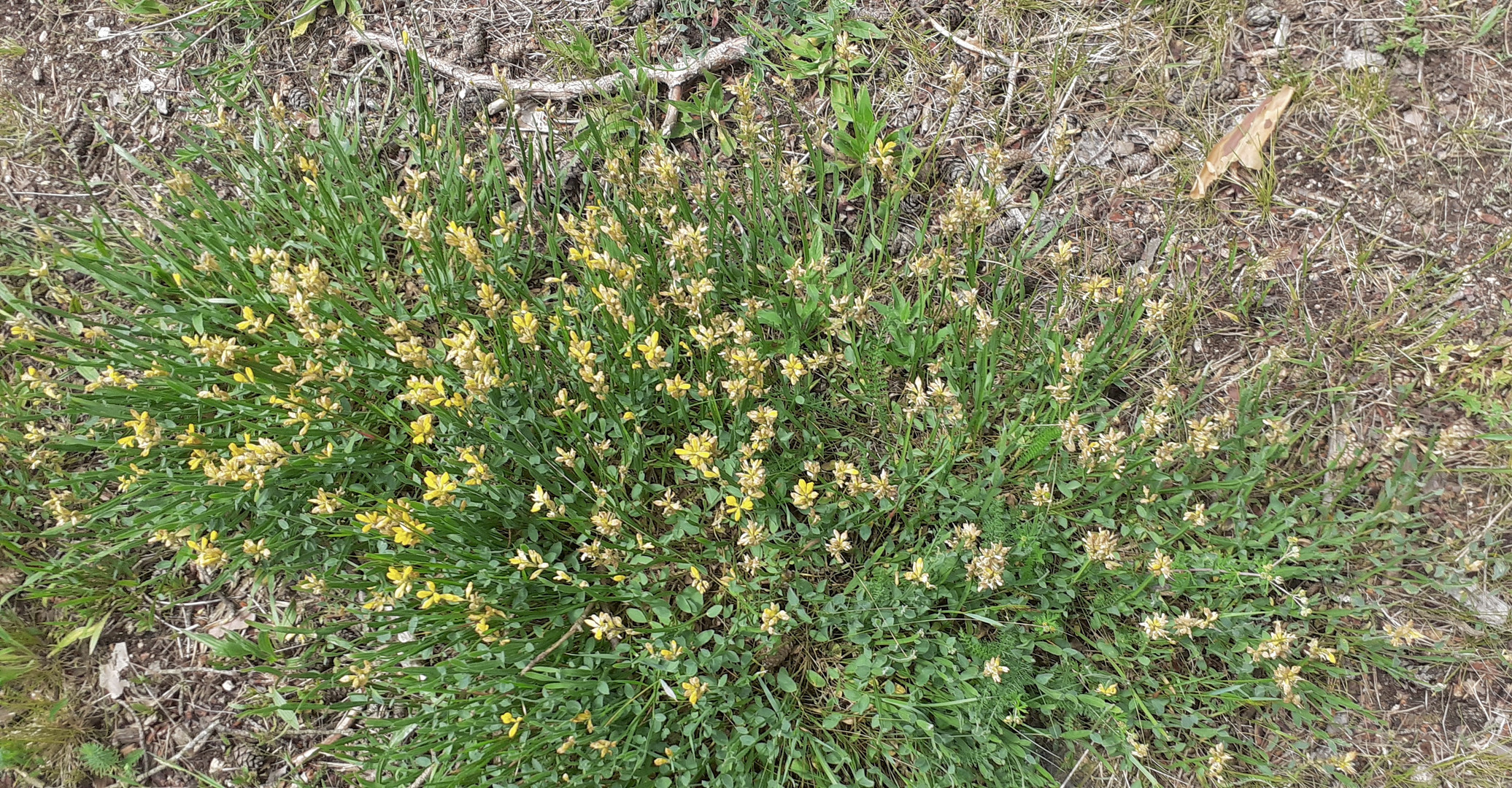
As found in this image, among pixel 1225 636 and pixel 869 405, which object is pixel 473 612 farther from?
pixel 1225 636

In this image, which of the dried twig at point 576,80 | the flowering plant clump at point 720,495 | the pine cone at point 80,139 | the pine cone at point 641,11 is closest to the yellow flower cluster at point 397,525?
the flowering plant clump at point 720,495

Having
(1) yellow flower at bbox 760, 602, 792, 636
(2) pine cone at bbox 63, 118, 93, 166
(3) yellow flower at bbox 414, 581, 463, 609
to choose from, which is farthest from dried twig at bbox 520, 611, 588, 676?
(2) pine cone at bbox 63, 118, 93, 166

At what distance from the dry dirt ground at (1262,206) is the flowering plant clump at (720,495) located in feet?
0.79

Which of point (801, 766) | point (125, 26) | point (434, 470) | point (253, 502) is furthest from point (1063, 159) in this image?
point (125, 26)

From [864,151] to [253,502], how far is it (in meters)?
2.53

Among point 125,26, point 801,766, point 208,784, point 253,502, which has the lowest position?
point 208,784

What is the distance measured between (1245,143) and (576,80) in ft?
8.70

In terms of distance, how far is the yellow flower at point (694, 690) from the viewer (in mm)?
2215

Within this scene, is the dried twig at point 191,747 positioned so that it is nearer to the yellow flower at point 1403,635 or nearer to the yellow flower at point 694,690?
the yellow flower at point 694,690

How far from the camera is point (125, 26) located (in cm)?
384

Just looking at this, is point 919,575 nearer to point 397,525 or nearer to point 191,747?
point 397,525

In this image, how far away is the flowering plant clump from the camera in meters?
2.35

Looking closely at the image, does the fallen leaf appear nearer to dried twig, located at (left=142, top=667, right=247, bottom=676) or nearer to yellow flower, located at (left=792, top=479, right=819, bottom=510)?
dried twig, located at (left=142, top=667, right=247, bottom=676)

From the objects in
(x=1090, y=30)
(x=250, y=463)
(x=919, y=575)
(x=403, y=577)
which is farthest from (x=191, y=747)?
(x=1090, y=30)
